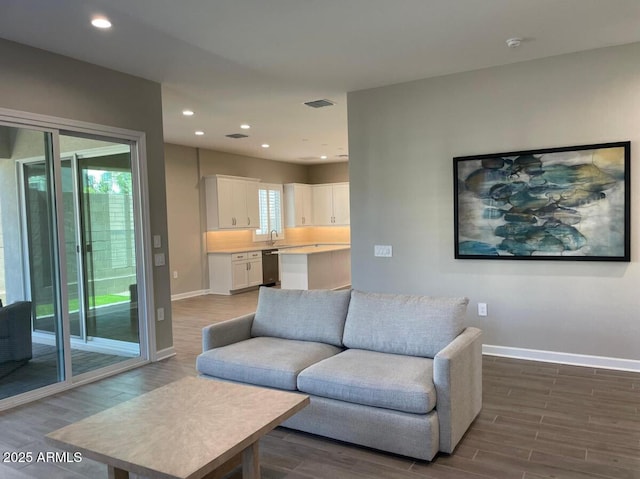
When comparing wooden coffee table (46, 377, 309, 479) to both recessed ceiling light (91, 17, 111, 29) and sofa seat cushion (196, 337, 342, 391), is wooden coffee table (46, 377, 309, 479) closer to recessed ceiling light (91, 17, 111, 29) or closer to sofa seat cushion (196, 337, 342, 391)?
sofa seat cushion (196, 337, 342, 391)

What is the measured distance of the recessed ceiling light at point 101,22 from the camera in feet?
10.6

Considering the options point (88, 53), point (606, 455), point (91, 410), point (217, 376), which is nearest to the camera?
point (606, 455)

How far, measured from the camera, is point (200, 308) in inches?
295

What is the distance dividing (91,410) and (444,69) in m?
4.26

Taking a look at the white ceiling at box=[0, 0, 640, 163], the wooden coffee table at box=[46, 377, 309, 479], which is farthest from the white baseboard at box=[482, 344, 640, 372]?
the wooden coffee table at box=[46, 377, 309, 479]

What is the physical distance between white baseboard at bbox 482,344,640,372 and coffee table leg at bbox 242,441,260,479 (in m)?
3.12

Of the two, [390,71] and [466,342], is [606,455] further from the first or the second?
[390,71]

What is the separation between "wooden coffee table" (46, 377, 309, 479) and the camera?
1830 millimetres

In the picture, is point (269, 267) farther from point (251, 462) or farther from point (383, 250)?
point (251, 462)

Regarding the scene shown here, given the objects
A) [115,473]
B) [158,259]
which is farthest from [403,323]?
[158,259]

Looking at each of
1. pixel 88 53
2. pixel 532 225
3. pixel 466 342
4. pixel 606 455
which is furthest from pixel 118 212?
pixel 606 455

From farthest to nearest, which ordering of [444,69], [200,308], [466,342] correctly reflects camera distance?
[200,308] → [444,69] → [466,342]

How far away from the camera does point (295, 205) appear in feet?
36.0

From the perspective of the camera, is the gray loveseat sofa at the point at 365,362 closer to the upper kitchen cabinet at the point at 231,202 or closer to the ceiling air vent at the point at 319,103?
the ceiling air vent at the point at 319,103
